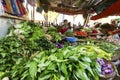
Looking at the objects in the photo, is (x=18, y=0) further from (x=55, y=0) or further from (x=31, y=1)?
(x=55, y=0)

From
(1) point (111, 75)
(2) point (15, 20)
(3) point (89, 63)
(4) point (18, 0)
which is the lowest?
(1) point (111, 75)

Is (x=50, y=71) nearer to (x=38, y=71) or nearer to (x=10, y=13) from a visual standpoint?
(x=38, y=71)

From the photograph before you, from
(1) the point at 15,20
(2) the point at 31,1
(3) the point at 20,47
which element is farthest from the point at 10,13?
(3) the point at 20,47

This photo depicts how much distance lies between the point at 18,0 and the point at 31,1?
2.83ft

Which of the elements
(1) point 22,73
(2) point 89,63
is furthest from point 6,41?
(2) point 89,63

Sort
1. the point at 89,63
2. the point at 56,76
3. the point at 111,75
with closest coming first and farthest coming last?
the point at 56,76
the point at 89,63
the point at 111,75

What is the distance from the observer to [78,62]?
101 inches

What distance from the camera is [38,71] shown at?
2432 millimetres

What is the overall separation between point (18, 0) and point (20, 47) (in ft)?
8.04

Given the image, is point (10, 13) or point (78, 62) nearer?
point (78, 62)

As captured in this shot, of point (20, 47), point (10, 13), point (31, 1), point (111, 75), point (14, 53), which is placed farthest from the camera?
point (31, 1)

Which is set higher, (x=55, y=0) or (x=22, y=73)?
(x=55, y=0)

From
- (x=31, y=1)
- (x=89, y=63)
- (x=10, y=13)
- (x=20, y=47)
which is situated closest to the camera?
(x=89, y=63)

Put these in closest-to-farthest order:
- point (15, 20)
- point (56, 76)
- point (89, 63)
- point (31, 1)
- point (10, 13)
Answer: point (56, 76) < point (89, 63) < point (10, 13) < point (15, 20) < point (31, 1)
